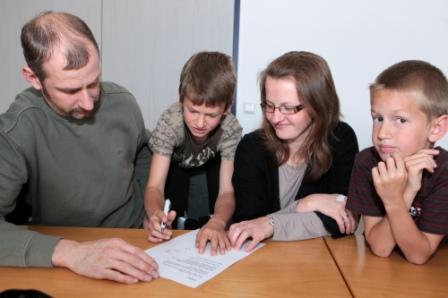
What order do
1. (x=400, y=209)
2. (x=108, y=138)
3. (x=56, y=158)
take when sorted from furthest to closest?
(x=108, y=138) → (x=56, y=158) → (x=400, y=209)

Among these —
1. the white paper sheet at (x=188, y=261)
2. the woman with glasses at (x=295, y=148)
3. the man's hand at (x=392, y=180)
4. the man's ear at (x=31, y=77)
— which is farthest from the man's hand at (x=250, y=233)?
the man's ear at (x=31, y=77)

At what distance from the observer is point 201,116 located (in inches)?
60.1

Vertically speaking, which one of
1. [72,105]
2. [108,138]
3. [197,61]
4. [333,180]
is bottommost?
[333,180]

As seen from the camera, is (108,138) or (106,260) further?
(108,138)

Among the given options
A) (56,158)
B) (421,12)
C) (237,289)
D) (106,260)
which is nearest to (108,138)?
(56,158)

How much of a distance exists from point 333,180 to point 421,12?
1.59 metres

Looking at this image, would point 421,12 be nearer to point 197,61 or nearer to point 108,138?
point 197,61

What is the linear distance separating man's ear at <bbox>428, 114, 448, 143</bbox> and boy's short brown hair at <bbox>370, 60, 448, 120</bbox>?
13 millimetres

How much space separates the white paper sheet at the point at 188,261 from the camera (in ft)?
3.07

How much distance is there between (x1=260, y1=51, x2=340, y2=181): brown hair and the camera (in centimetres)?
→ 140

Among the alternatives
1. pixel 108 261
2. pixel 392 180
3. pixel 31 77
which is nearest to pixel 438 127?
pixel 392 180

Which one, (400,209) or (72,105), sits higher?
(72,105)

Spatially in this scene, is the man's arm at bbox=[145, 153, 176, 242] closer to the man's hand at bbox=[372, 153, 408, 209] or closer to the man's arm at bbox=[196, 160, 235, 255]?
the man's arm at bbox=[196, 160, 235, 255]

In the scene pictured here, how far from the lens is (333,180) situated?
1444 mm
